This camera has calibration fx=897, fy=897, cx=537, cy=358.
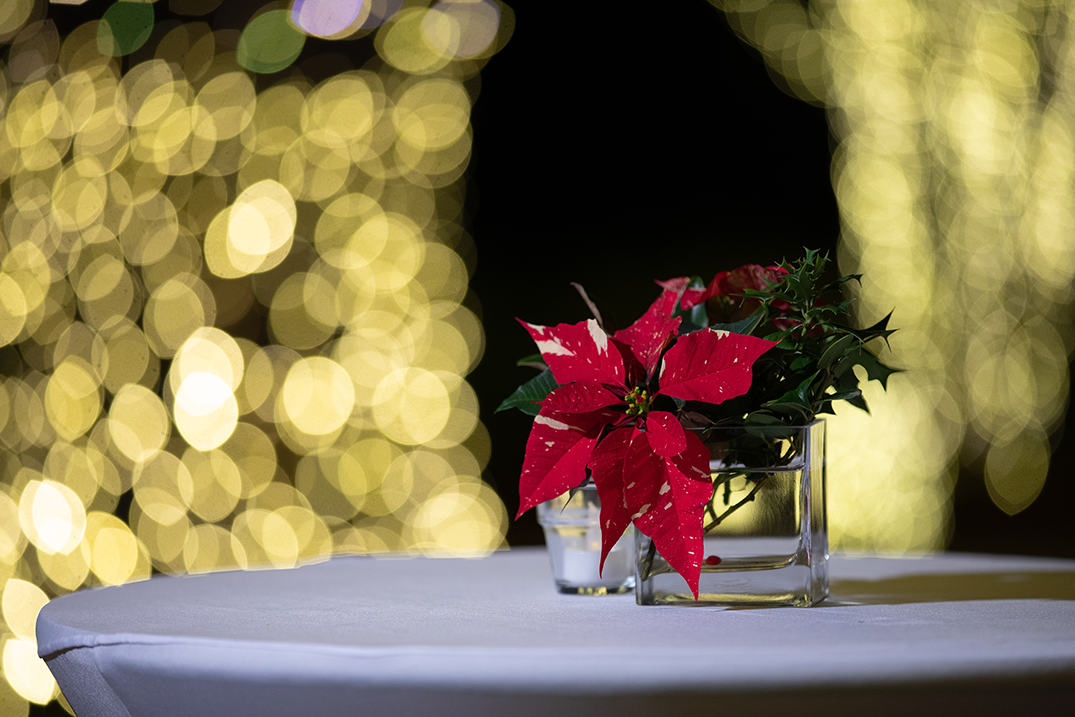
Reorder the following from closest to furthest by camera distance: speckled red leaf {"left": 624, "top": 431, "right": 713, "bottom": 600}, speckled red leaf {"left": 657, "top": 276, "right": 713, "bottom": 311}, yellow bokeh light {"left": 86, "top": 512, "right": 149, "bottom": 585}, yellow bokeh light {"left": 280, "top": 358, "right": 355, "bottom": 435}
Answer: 1. speckled red leaf {"left": 624, "top": 431, "right": 713, "bottom": 600}
2. speckled red leaf {"left": 657, "top": 276, "right": 713, "bottom": 311}
3. yellow bokeh light {"left": 86, "top": 512, "right": 149, "bottom": 585}
4. yellow bokeh light {"left": 280, "top": 358, "right": 355, "bottom": 435}

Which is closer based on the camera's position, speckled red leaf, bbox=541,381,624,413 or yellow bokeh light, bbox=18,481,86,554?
speckled red leaf, bbox=541,381,624,413

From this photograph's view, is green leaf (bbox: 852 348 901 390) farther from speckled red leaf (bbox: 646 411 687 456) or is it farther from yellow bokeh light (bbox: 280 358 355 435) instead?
yellow bokeh light (bbox: 280 358 355 435)

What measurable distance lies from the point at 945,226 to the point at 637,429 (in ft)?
5.81

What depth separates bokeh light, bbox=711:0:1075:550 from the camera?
189 cm

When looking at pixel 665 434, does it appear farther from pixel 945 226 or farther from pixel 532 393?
pixel 945 226

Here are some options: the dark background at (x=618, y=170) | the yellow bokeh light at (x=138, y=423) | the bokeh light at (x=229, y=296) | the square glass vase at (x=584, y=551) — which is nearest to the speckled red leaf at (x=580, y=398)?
the square glass vase at (x=584, y=551)

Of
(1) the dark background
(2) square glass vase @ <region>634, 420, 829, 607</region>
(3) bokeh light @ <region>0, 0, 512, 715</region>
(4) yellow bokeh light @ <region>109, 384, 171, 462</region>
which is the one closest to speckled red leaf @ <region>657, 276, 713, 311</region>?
(2) square glass vase @ <region>634, 420, 829, 607</region>

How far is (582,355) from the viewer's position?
504 millimetres

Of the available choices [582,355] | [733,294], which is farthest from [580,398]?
[733,294]

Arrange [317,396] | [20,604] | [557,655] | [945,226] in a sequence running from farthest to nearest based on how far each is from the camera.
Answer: [945,226], [317,396], [20,604], [557,655]

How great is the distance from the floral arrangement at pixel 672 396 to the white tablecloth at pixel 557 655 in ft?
0.19

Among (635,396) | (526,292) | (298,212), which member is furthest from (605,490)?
(526,292)

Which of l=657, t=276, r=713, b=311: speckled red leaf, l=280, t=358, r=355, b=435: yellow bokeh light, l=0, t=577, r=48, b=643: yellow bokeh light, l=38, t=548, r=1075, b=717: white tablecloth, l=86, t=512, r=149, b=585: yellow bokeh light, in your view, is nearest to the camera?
l=38, t=548, r=1075, b=717: white tablecloth

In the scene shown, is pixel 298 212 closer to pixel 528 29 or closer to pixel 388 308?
pixel 388 308
